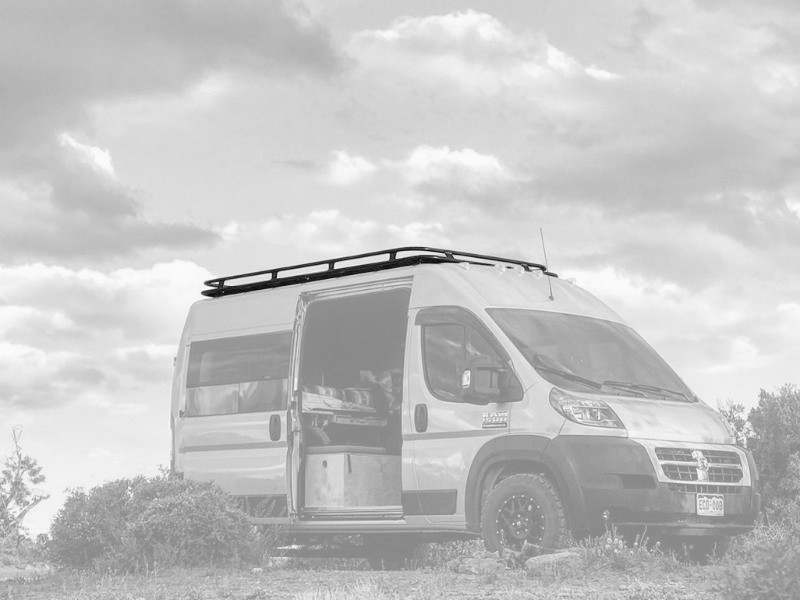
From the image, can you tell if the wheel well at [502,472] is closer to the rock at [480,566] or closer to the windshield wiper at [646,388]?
the rock at [480,566]

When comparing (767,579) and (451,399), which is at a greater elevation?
(451,399)

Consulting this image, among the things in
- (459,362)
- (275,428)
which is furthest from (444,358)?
A: (275,428)

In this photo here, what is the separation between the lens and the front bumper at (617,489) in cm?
1141

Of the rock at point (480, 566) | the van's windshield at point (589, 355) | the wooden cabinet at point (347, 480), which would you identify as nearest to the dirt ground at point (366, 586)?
the rock at point (480, 566)

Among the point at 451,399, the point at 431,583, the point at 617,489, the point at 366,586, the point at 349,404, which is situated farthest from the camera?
the point at 349,404

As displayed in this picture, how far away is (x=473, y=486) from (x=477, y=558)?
89 cm

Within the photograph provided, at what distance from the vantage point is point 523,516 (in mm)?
11734

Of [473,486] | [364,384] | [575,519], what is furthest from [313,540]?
[575,519]

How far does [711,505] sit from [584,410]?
156cm

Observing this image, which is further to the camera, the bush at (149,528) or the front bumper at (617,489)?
the bush at (149,528)

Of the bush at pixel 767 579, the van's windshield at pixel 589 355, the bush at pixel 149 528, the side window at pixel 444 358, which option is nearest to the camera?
the bush at pixel 767 579

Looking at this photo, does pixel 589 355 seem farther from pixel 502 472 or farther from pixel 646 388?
pixel 502 472

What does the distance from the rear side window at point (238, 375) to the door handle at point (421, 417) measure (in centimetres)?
196

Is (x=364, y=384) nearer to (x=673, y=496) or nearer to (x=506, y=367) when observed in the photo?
(x=506, y=367)
